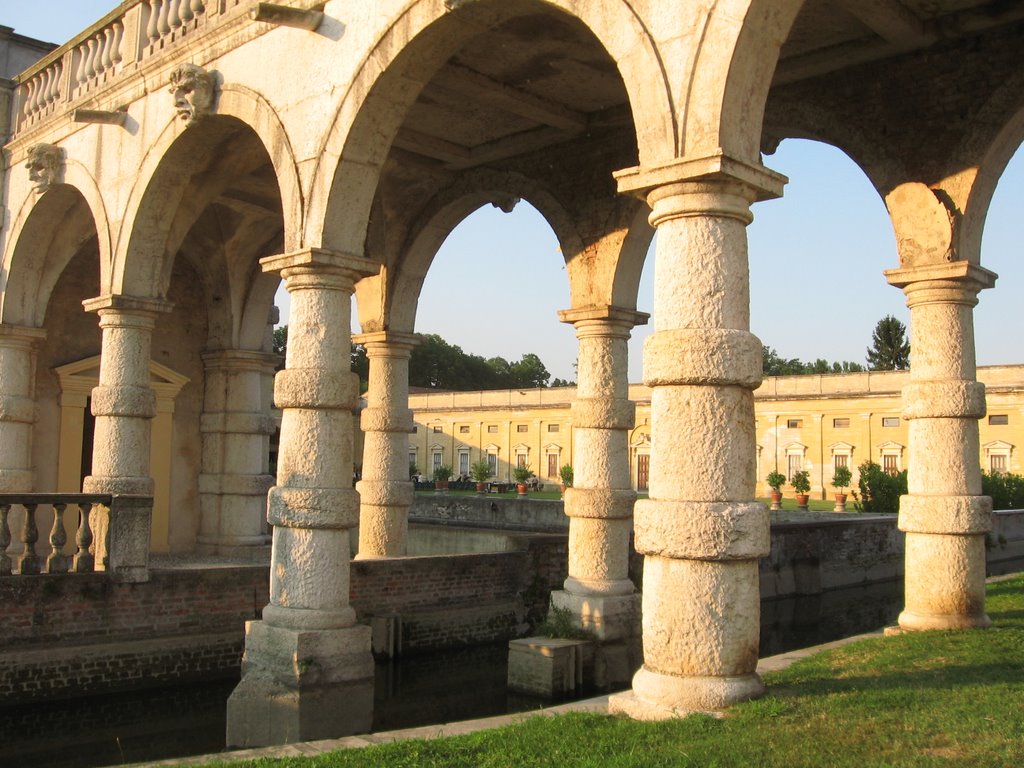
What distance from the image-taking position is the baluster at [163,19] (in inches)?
388

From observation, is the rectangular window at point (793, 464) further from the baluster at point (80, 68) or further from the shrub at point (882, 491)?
the baluster at point (80, 68)

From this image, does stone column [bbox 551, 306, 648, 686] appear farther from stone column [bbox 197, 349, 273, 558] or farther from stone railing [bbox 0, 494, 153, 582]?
stone column [bbox 197, 349, 273, 558]

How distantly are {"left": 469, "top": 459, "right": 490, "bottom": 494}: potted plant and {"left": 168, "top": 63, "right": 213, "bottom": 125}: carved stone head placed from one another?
30.3 m

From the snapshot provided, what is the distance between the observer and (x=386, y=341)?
1213cm

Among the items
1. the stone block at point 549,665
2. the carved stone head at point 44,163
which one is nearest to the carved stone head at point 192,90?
the carved stone head at point 44,163

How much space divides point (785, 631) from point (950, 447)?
6751mm

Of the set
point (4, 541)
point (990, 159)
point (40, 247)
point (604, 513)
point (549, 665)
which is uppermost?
point (40, 247)

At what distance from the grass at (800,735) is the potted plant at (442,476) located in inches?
1371

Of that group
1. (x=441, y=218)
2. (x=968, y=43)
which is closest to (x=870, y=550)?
(x=441, y=218)

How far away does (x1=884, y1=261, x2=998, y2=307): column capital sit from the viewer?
799 cm

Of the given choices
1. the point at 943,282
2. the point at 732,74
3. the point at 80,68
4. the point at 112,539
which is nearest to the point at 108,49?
the point at 80,68

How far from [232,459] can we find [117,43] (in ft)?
19.4

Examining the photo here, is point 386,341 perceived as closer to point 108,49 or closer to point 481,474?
point 108,49

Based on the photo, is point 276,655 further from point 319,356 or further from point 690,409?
point 690,409
